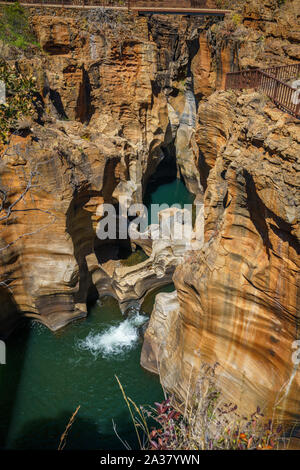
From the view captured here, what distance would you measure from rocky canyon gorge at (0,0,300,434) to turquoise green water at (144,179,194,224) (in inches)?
29.9

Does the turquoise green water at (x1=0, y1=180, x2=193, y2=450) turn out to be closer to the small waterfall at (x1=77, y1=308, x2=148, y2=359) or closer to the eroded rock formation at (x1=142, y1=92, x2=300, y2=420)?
the small waterfall at (x1=77, y1=308, x2=148, y2=359)

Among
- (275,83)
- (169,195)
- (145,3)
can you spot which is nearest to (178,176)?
(169,195)

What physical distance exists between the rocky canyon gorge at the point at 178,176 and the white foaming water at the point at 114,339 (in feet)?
3.57

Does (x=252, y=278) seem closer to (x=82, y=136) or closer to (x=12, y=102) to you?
(x=12, y=102)

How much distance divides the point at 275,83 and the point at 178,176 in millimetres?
18479

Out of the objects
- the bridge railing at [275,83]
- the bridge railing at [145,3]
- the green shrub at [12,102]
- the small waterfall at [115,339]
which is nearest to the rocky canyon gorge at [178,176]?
the bridge railing at [275,83]

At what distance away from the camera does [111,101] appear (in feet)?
70.1

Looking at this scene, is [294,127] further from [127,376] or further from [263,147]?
[127,376]

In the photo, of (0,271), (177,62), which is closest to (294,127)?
(0,271)

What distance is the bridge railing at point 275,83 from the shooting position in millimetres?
8141

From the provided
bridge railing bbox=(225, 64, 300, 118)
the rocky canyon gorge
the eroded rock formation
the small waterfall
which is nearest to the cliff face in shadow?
the rocky canyon gorge

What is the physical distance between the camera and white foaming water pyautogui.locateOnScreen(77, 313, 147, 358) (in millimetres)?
13863

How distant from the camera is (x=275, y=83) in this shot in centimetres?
912

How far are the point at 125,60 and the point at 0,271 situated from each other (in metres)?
15.0
